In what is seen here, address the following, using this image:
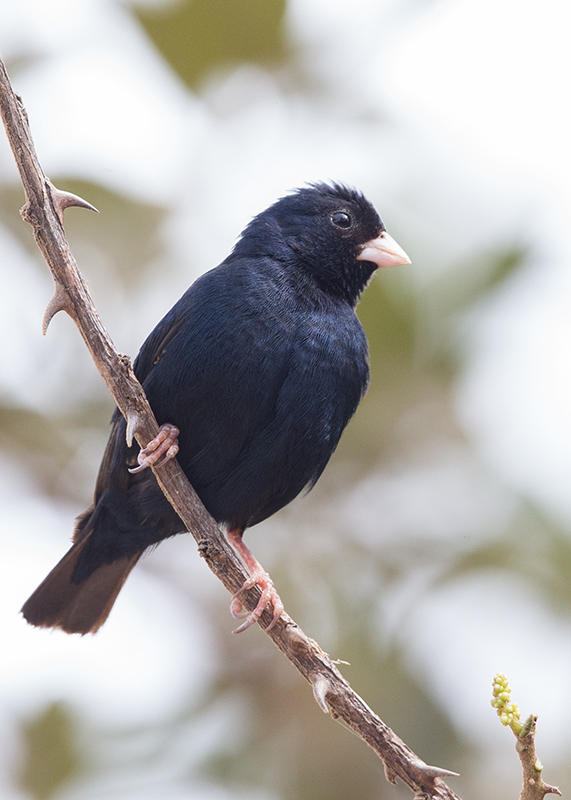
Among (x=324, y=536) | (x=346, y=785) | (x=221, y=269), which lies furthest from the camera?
(x=324, y=536)

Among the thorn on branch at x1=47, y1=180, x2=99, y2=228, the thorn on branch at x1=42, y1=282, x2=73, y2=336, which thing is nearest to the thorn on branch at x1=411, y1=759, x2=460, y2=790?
the thorn on branch at x1=42, y1=282, x2=73, y2=336

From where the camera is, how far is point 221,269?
436 centimetres

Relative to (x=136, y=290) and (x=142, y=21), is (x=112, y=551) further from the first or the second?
(x=142, y=21)

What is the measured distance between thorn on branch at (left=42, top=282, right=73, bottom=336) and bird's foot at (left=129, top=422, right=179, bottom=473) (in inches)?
22.3

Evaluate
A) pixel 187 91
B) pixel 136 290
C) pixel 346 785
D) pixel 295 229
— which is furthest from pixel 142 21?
pixel 346 785

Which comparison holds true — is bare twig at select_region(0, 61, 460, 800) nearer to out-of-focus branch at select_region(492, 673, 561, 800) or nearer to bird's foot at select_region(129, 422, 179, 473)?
bird's foot at select_region(129, 422, 179, 473)

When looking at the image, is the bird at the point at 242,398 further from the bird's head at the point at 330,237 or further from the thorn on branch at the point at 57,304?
the thorn on branch at the point at 57,304

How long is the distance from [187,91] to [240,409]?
284 cm

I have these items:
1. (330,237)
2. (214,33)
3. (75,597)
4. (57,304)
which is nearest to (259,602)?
(57,304)

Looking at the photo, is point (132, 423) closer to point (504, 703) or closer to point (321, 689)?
point (321, 689)

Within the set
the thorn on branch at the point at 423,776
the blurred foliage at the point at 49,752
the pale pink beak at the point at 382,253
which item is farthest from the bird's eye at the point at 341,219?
the blurred foliage at the point at 49,752

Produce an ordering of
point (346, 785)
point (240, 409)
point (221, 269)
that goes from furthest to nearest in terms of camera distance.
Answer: point (346, 785) → point (221, 269) → point (240, 409)

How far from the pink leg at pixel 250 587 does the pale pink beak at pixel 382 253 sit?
4.35ft

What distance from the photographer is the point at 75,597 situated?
189 inches
